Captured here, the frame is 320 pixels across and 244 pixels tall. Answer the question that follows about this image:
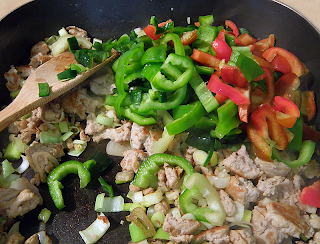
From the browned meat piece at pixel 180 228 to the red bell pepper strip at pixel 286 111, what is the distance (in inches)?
42.8

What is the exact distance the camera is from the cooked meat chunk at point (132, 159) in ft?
8.11

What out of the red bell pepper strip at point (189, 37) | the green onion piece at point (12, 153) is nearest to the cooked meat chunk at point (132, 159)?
the green onion piece at point (12, 153)

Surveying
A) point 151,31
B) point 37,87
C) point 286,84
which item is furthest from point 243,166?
point 37,87

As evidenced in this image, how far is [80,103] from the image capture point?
9.29ft

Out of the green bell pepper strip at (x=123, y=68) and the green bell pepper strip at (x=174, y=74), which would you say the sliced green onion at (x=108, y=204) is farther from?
the green bell pepper strip at (x=174, y=74)

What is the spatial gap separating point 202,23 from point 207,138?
1363mm

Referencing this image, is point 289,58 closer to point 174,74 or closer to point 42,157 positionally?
point 174,74

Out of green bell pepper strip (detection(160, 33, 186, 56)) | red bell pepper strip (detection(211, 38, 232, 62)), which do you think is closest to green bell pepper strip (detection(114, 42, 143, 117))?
green bell pepper strip (detection(160, 33, 186, 56))

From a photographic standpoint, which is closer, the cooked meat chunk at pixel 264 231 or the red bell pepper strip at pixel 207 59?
the cooked meat chunk at pixel 264 231

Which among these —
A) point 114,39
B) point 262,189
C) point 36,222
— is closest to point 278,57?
point 262,189

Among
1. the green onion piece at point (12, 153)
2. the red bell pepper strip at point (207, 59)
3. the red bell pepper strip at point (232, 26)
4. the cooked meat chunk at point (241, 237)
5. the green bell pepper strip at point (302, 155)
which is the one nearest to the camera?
the cooked meat chunk at point (241, 237)

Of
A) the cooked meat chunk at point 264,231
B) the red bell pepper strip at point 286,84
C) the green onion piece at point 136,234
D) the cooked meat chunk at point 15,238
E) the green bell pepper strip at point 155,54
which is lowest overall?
the cooked meat chunk at point 264,231

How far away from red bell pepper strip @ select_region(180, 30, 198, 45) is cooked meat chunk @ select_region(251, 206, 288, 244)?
5.43 ft

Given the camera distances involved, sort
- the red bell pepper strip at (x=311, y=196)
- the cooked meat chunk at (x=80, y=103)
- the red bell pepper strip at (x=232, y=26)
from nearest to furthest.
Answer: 1. the red bell pepper strip at (x=311, y=196)
2. the cooked meat chunk at (x=80, y=103)
3. the red bell pepper strip at (x=232, y=26)
